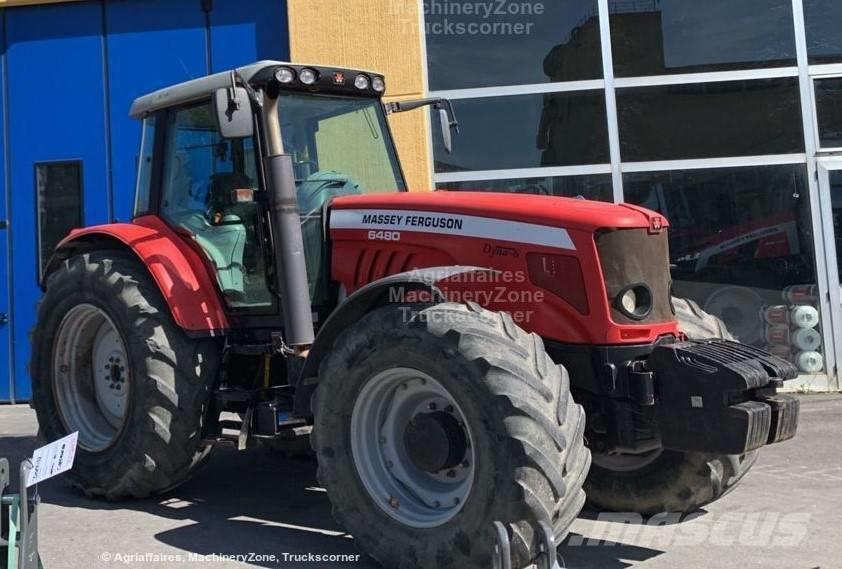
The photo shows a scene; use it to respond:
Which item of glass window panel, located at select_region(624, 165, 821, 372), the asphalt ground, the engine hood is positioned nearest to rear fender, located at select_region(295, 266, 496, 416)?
the engine hood

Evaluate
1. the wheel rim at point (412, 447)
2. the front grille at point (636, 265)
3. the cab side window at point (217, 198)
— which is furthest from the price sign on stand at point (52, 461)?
the front grille at point (636, 265)

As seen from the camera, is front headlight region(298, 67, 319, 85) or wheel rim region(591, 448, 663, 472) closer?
wheel rim region(591, 448, 663, 472)

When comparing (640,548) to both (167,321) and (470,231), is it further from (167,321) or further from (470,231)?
(167,321)

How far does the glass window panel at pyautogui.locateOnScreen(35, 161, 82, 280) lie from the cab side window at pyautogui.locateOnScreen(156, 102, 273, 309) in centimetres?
490

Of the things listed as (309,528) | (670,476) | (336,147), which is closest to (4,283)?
(336,147)

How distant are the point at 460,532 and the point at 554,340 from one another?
3.51 ft

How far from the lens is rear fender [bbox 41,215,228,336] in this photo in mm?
5559

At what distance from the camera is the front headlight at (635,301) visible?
4.55 metres

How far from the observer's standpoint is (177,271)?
568 centimetres

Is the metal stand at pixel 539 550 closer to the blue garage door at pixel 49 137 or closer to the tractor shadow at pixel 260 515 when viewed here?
the tractor shadow at pixel 260 515

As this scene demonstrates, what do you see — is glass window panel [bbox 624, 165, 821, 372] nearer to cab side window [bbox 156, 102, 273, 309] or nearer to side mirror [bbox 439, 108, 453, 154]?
side mirror [bbox 439, 108, 453, 154]

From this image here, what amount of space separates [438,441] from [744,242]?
21.0 feet

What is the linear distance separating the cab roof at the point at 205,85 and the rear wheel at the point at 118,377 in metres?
0.98

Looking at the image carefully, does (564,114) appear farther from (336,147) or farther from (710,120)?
(336,147)
